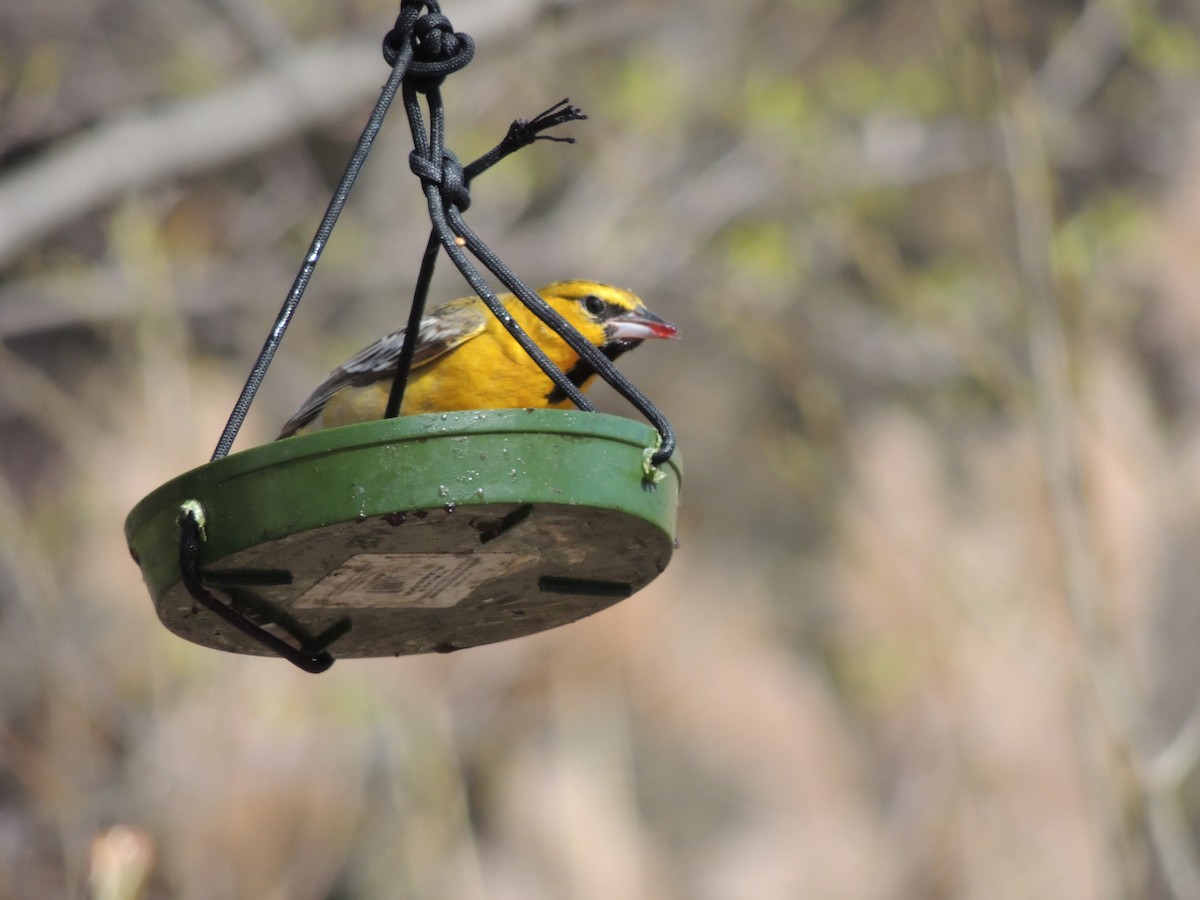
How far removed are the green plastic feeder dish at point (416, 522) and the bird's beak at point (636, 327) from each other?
1.37 meters

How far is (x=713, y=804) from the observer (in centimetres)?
1109

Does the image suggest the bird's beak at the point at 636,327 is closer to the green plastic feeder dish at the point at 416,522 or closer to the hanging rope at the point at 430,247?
the hanging rope at the point at 430,247

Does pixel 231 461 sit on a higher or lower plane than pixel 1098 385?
lower

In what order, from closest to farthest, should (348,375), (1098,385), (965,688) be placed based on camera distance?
(348,375) → (965,688) → (1098,385)

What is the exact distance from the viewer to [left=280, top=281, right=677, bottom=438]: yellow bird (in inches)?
166

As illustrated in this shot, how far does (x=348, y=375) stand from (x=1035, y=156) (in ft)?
8.71

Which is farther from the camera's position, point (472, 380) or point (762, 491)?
point (762, 491)

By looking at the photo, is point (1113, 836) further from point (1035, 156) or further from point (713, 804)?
point (713, 804)

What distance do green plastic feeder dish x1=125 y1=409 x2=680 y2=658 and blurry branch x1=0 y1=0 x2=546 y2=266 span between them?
171 inches

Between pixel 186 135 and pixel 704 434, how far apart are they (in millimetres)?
5331

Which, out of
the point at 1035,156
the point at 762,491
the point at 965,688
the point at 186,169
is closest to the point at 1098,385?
the point at 965,688

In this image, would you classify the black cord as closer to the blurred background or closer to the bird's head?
the bird's head

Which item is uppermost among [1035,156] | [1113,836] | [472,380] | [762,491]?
[762,491]

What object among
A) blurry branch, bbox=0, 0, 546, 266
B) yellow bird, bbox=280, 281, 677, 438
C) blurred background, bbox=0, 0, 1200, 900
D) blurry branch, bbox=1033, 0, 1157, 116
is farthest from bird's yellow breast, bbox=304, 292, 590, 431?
blurry branch, bbox=1033, 0, 1157, 116
